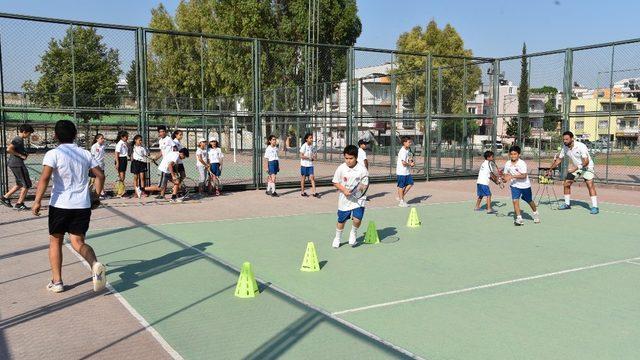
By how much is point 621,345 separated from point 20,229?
10003mm

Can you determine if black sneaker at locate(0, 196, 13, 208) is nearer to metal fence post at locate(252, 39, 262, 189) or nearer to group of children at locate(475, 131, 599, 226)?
metal fence post at locate(252, 39, 262, 189)

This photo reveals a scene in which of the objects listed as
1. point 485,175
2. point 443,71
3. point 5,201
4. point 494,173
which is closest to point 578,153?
point 494,173

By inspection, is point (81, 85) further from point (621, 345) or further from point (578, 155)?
point (621, 345)

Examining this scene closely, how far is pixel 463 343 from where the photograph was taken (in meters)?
4.73

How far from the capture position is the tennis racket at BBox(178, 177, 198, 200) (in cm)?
1494

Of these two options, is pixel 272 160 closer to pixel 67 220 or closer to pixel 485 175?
pixel 485 175

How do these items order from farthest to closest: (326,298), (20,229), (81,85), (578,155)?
(81,85) < (578,155) < (20,229) < (326,298)

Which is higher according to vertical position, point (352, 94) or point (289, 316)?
point (352, 94)

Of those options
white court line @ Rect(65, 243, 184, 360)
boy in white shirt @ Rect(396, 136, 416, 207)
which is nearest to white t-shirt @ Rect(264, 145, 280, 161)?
boy in white shirt @ Rect(396, 136, 416, 207)

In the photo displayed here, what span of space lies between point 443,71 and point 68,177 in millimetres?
25953

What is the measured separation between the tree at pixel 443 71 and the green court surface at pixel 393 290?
18337 mm

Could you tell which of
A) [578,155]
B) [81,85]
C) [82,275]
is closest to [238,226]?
[82,275]

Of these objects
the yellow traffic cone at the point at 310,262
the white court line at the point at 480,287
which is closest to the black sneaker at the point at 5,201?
the yellow traffic cone at the point at 310,262

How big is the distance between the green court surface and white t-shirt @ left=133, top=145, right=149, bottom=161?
185 inches
